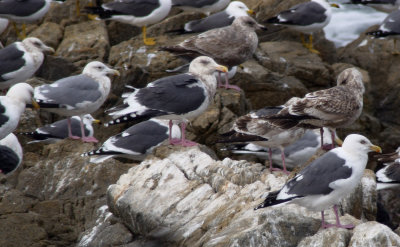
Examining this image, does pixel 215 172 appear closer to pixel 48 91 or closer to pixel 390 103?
pixel 48 91

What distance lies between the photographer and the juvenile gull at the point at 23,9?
1328cm

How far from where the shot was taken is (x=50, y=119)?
1228 cm

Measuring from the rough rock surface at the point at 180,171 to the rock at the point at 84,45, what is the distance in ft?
0.06

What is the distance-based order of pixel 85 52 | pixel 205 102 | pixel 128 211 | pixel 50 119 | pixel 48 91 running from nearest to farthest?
pixel 128 211, pixel 205 102, pixel 48 91, pixel 50 119, pixel 85 52

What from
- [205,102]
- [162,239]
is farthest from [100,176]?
[162,239]

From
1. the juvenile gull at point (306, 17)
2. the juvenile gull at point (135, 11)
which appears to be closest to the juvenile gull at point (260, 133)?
the juvenile gull at point (135, 11)

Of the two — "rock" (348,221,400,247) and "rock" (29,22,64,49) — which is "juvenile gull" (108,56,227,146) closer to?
"rock" (348,221,400,247)

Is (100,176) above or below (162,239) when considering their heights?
below

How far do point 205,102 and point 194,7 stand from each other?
5177mm

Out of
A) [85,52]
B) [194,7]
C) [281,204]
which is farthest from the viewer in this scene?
[194,7]

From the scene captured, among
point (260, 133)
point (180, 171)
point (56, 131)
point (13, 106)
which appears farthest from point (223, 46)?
point (180, 171)

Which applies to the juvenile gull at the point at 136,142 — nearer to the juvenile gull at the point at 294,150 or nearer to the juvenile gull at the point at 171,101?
the juvenile gull at the point at 171,101

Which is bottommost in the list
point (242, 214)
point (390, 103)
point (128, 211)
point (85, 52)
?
point (390, 103)

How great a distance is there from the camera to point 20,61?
11.9 m
